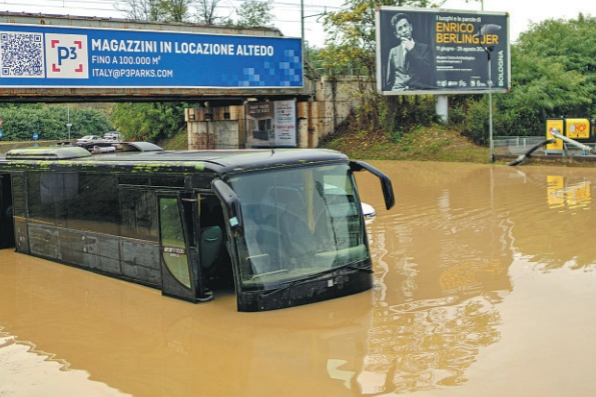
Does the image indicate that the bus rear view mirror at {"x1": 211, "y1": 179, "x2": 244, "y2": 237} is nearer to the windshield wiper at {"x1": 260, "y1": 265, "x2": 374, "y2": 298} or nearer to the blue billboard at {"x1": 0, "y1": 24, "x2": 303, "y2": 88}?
the windshield wiper at {"x1": 260, "y1": 265, "x2": 374, "y2": 298}

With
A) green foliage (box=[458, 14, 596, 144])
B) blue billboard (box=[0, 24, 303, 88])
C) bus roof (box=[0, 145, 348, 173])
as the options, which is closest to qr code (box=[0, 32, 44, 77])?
blue billboard (box=[0, 24, 303, 88])

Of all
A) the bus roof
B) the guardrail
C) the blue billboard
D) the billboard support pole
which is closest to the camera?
the bus roof

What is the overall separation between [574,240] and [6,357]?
10.6 metres

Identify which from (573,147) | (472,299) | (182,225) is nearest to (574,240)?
(472,299)

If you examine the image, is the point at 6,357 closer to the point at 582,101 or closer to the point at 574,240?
the point at 574,240

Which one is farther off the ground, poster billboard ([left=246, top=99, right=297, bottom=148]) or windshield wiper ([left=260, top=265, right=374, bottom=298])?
poster billboard ([left=246, top=99, right=297, bottom=148])

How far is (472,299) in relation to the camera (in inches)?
406

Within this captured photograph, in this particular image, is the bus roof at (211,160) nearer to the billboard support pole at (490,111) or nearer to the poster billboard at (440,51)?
the billboard support pole at (490,111)

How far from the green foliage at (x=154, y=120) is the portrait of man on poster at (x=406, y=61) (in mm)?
21245

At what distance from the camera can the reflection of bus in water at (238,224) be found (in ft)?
31.0

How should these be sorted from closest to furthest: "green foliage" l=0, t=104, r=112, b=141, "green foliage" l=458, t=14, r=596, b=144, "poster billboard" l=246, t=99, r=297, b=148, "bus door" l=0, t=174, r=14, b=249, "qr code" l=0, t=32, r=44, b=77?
"bus door" l=0, t=174, r=14, b=249 → "qr code" l=0, t=32, r=44, b=77 → "green foliage" l=458, t=14, r=596, b=144 → "poster billboard" l=246, t=99, r=297, b=148 → "green foliage" l=0, t=104, r=112, b=141

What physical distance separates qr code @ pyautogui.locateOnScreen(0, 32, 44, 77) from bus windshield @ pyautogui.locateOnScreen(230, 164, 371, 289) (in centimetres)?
2145

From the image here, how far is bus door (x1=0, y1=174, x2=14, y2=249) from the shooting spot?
16125mm

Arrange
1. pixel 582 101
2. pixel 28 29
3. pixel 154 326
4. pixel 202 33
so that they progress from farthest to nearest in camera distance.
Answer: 1. pixel 582 101
2. pixel 202 33
3. pixel 28 29
4. pixel 154 326
